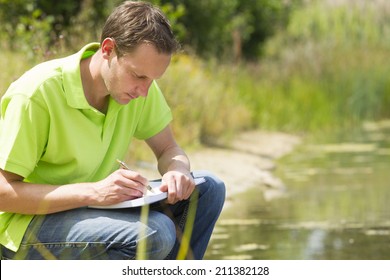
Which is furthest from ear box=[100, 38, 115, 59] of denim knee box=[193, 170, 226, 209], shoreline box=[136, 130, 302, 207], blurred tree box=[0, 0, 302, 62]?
shoreline box=[136, 130, 302, 207]

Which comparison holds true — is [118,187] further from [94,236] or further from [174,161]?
[174,161]

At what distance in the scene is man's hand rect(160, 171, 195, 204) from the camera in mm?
3578

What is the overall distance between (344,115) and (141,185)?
11042 millimetres

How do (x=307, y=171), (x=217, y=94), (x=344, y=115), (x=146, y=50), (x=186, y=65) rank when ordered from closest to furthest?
(x=146, y=50) < (x=307, y=171) < (x=186, y=65) < (x=217, y=94) < (x=344, y=115)

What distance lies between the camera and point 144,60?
133 inches

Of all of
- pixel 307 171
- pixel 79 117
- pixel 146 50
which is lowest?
pixel 307 171

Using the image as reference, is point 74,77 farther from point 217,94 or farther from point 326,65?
point 326,65

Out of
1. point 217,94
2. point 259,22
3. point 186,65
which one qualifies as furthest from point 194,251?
point 259,22

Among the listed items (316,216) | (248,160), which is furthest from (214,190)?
(248,160)

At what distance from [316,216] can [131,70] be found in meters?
3.58

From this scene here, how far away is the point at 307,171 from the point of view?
30.2ft

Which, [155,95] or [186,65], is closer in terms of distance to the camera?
[155,95]

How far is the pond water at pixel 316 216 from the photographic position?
5562mm

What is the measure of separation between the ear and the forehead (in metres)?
0.05
